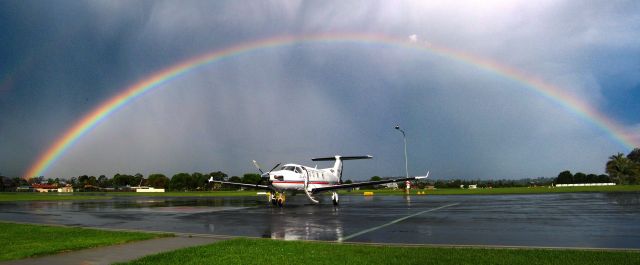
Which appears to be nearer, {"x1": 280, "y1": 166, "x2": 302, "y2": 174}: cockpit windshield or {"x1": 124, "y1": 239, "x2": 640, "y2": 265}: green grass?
{"x1": 124, "y1": 239, "x2": 640, "y2": 265}: green grass

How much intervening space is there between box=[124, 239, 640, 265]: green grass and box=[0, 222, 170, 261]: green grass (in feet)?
10.3

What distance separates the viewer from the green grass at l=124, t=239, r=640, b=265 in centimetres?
872

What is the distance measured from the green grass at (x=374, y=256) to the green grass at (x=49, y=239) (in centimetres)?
315

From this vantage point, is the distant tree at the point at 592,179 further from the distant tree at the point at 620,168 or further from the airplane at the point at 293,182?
the airplane at the point at 293,182

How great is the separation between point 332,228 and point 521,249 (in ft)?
24.4

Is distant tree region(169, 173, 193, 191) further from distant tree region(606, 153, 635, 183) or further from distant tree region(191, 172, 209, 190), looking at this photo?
distant tree region(606, 153, 635, 183)

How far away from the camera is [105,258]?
974 centimetres

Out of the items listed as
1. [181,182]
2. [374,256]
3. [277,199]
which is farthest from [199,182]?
[374,256]

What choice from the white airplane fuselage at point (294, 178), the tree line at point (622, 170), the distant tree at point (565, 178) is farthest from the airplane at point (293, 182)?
the distant tree at point (565, 178)

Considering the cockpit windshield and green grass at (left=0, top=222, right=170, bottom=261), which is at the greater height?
the cockpit windshield

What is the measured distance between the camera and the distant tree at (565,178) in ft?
570

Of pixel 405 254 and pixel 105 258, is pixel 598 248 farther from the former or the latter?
pixel 105 258

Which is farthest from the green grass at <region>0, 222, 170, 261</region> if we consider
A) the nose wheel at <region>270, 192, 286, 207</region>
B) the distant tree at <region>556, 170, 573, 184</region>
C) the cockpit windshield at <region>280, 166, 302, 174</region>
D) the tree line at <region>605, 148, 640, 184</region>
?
the distant tree at <region>556, 170, 573, 184</region>

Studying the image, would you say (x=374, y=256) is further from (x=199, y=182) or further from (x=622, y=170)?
(x=199, y=182)
